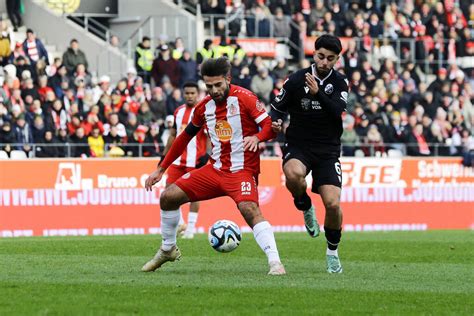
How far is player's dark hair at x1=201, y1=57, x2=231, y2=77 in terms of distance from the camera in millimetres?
12164

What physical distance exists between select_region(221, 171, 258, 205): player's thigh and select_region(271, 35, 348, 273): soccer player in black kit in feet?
2.20

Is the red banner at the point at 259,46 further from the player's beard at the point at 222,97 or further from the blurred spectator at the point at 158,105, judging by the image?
the player's beard at the point at 222,97

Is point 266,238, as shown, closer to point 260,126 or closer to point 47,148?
point 260,126

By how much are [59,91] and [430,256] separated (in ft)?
43.8

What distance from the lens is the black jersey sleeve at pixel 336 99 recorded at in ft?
41.5

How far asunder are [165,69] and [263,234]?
18.3 meters

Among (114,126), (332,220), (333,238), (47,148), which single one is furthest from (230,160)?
(114,126)

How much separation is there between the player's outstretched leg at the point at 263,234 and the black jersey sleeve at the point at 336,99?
4.17ft

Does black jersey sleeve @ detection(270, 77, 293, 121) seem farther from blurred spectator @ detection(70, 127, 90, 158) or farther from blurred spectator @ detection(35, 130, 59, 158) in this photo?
blurred spectator @ detection(70, 127, 90, 158)

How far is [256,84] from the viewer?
30.9m

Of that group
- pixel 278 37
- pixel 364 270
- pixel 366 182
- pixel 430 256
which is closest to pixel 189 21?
pixel 278 37

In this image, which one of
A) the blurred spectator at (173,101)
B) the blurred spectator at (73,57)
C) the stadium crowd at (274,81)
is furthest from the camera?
the blurred spectator at (73,57)

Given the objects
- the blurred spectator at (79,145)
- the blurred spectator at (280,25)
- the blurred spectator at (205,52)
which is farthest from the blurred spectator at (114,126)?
the blurred spectator at (280,25)

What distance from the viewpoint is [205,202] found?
25.3m
